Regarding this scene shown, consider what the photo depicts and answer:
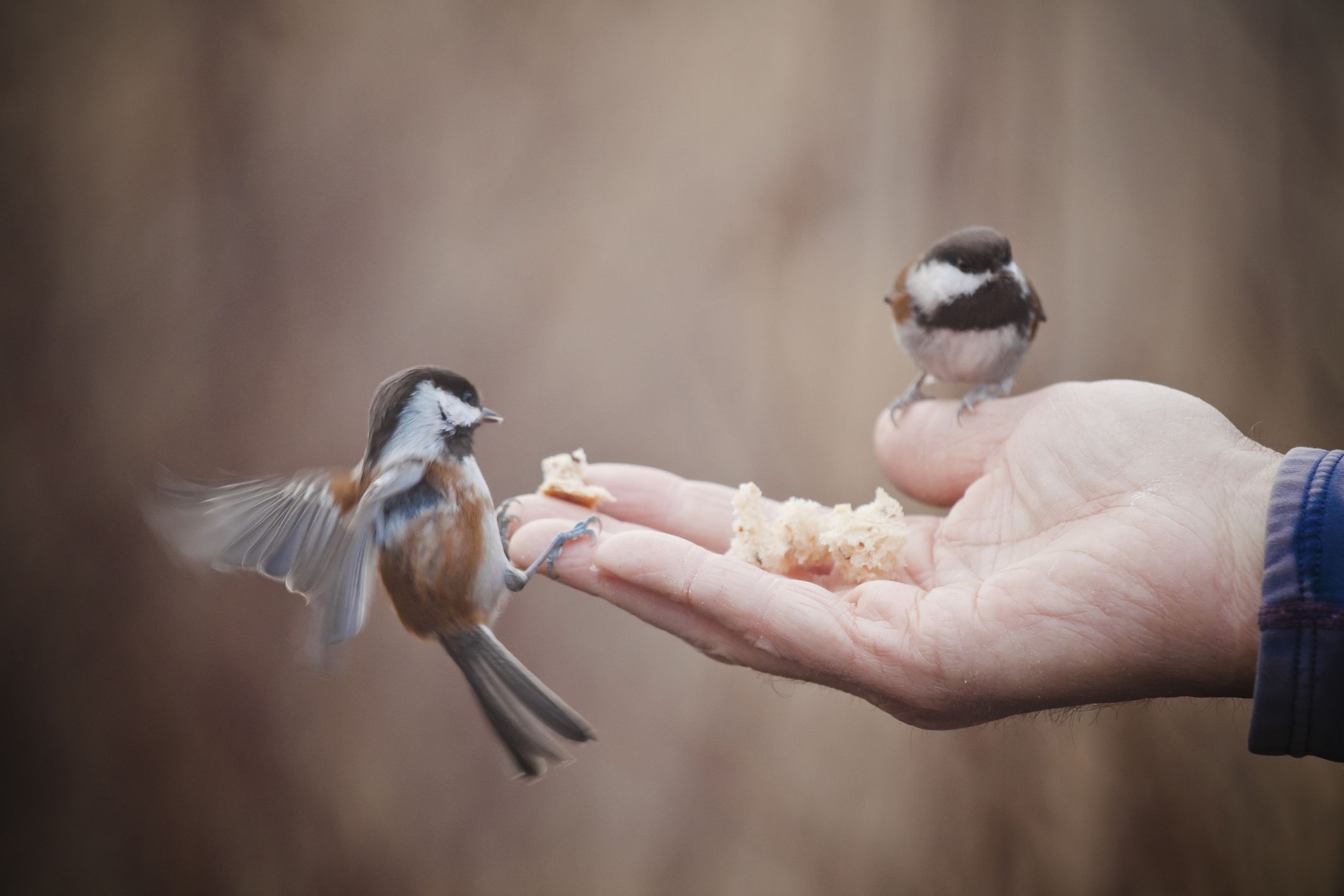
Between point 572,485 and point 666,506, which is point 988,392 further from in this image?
point 572,485

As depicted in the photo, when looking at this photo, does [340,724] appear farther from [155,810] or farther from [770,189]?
[770,189]

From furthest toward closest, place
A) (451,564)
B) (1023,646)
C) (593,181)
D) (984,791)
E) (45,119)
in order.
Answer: (593,181)
(984,791)
(45,119)
(451,564)
(1023,646)

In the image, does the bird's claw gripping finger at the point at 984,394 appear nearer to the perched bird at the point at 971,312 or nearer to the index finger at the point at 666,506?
the perched bird at the point at 971,312

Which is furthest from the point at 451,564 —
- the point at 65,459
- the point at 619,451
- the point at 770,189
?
the point at 770,189

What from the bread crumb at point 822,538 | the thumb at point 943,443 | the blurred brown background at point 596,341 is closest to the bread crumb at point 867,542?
the bread crumb at point 822,538

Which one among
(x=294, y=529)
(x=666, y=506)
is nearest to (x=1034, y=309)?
(x=666, y=506)

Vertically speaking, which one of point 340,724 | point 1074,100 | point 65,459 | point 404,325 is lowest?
point 340,724
